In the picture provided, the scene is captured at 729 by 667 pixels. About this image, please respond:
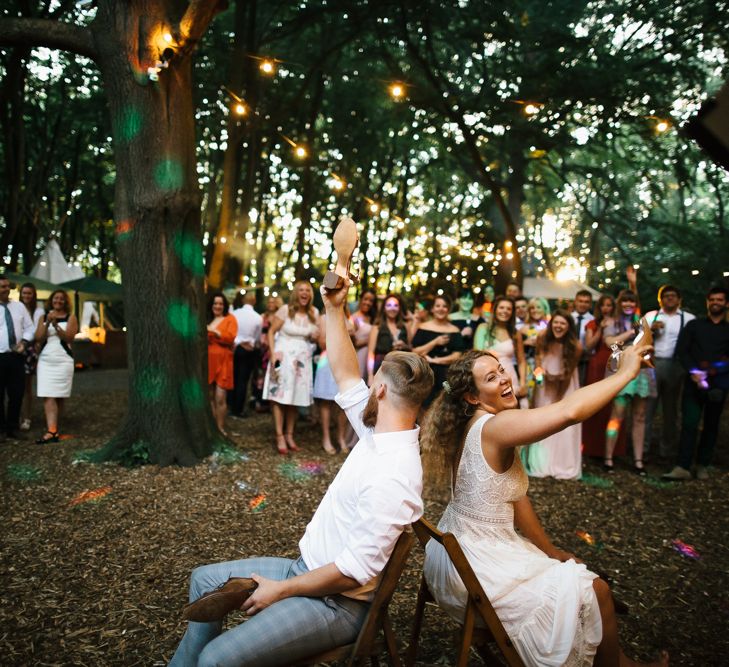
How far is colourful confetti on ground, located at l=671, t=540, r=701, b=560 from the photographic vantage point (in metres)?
4.91

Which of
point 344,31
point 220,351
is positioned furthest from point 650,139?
point 220,351

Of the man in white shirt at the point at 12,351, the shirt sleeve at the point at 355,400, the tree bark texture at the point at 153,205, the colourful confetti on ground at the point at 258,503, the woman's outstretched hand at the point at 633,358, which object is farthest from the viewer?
the man in white shirt at the point at 12,351

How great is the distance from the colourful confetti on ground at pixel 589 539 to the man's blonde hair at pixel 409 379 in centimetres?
340

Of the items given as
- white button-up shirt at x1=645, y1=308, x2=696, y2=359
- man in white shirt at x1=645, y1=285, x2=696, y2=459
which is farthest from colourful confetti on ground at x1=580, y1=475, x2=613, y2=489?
white button-up shirt at x1=645, y1=308, x2=696, y2=359

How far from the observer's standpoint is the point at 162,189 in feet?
21.2

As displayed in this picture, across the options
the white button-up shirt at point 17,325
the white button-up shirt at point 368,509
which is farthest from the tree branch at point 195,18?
the white button-up shirt at point 368,509

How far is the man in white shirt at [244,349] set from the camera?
10.1 m

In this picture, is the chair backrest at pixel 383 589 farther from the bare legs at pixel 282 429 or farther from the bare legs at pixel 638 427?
the bare legs at pixel 638 427

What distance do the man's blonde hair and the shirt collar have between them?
115 mm

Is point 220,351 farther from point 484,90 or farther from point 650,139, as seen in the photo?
point 650,139

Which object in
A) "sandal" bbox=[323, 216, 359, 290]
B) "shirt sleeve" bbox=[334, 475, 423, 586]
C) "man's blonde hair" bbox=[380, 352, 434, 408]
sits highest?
"sandal" bbox=[323, 216, 359, 290]

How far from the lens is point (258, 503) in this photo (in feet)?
18.4

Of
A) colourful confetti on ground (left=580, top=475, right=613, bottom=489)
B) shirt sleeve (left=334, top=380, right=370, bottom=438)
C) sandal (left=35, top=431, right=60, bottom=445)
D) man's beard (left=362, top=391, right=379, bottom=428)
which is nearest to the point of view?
man's beard (left=362, top=391, right=379, bottom=428)

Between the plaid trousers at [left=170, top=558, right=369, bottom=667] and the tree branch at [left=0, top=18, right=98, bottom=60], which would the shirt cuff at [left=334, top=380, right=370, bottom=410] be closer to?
the plaid trousers at [left=170, top=558, right=369, bottom=667]
